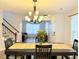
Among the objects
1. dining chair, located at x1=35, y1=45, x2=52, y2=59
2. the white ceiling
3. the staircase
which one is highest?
the white ceiling

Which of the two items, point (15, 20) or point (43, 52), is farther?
point (15, 20)

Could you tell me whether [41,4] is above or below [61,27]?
above

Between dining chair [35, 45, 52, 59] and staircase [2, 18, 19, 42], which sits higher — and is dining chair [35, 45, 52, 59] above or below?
below

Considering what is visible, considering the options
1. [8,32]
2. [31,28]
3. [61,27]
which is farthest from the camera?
[31,28]

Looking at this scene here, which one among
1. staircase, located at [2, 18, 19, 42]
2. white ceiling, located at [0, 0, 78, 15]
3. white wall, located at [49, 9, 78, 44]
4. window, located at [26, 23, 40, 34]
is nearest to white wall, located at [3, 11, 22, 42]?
staircase, located at [2, 18, 19, 42]

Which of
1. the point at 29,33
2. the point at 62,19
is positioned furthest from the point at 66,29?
the point at 29,33

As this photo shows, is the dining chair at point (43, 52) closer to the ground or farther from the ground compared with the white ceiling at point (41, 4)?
closer to the ground

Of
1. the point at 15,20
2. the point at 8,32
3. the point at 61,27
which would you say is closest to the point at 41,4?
the point at 8,32

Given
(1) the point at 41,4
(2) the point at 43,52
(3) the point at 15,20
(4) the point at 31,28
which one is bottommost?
(2) the point at 43,52

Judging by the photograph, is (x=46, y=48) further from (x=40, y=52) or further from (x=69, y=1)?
(x=69, y=1)

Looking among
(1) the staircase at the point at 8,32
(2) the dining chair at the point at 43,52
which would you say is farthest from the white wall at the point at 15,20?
(2) the dining chair at the point at 43,52

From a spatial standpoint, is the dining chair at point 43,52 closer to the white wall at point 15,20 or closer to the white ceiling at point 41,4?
the white ceiling at point 41,4

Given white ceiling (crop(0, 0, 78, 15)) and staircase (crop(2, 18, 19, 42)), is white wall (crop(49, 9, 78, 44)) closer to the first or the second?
white ceiling (crop(0, 0, 78, 15))

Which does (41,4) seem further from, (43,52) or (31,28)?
(31,28)
